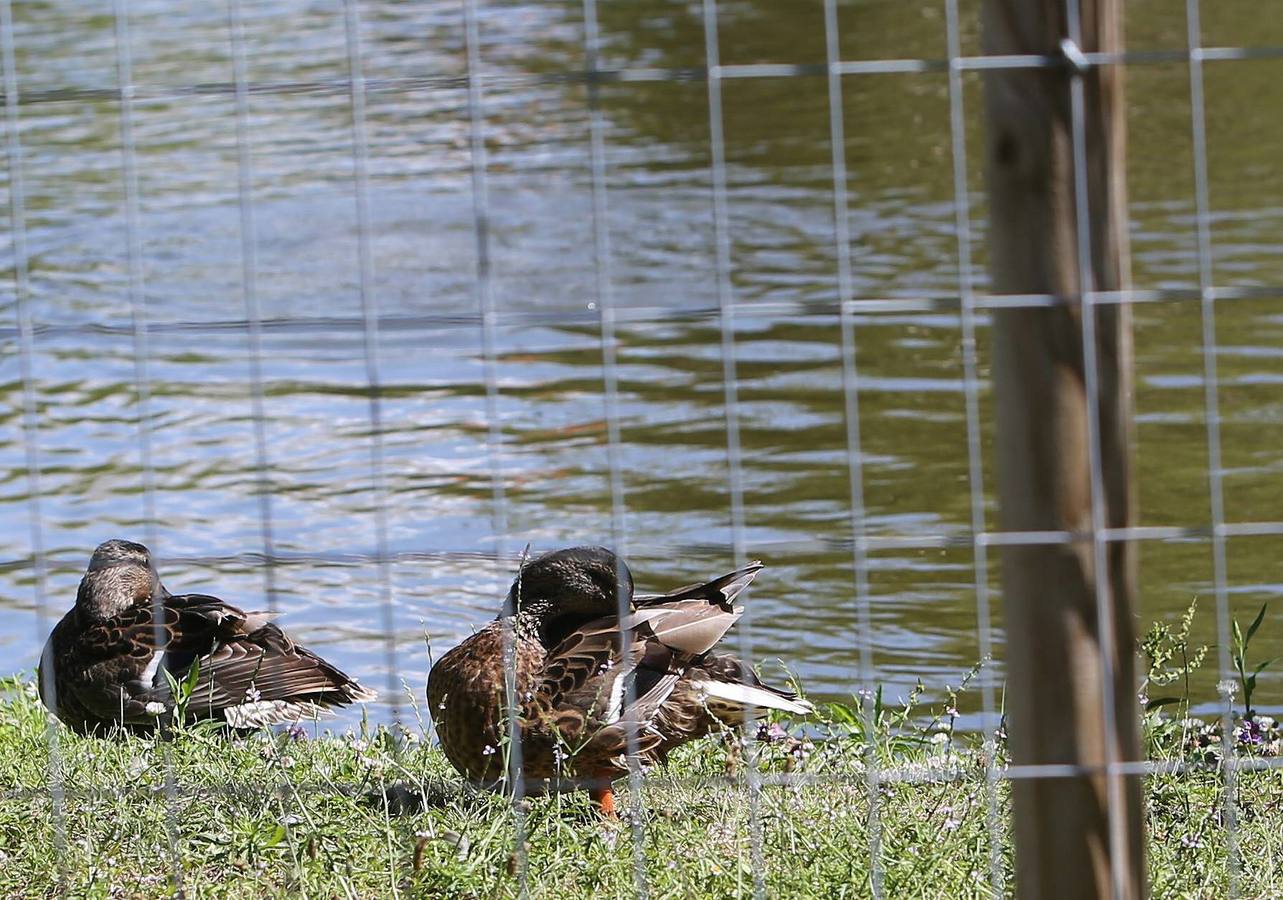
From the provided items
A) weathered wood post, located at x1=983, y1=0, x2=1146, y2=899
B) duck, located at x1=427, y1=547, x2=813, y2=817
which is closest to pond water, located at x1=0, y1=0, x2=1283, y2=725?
weathered wood post, located at x1=983, y1=0, x2=1146, y2=899

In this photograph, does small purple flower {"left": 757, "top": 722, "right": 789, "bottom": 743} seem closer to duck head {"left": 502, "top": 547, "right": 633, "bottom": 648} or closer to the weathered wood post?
duck head {"left": 502, "top": 547, "right": 633, "bottom": 648}

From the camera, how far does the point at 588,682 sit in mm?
4113

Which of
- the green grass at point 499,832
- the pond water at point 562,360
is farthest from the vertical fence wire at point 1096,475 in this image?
the green grass at point 499,832

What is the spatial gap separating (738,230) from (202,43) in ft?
34.6

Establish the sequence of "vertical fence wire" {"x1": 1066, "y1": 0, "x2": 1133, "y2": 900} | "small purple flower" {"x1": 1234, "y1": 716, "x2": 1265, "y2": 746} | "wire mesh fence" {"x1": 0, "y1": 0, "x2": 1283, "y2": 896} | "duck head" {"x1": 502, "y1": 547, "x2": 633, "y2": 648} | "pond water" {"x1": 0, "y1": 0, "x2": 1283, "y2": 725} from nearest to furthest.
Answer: "vertical fence wire" {"x1": 1066, "y1": 0, "x2": 1133, "y2": 900}
"wire mesh fence" {"x1": 0, "y1": 0, "x2": 1283, "y2": 896}
"small purple flower" {"x1": 1234, "y1": 716, "x2": 1265, "y2": 746}
"duck head" {"x1": 502, "y1": 547, "x2": 633, "y2": 648}
"pond water" {"x1": 0, "y1": 0, "x2": 1283, "y2": 725}

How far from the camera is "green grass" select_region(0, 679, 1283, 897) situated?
345 cm

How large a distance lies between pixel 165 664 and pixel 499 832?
4.45 feet

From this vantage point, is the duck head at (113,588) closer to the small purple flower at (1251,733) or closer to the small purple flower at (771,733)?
the small purple flower at (771,733)

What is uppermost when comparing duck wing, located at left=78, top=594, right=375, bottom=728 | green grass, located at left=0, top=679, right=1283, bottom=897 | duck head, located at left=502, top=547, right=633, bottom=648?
duck head, located at left=502, top=547, right=633, bottom=648

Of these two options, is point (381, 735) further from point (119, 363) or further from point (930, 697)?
point (119, 363)

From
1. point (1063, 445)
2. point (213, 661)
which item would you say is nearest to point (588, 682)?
point (213, 661)

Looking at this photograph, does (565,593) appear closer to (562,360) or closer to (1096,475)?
(1096,475)

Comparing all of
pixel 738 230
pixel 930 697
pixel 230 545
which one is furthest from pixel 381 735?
pixel 738 230

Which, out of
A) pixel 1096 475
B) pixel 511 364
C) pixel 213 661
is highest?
pixel 511 364
